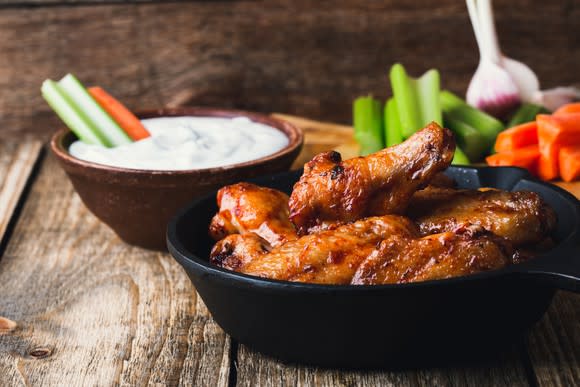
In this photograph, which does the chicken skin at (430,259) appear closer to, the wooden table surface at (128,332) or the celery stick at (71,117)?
the wooden table surface at (128,332)

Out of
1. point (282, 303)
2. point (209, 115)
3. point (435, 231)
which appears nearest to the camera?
point (282, 303)

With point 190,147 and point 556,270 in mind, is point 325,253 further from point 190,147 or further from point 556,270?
point 190,147

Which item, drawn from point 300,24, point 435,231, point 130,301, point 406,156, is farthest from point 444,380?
point 300,24

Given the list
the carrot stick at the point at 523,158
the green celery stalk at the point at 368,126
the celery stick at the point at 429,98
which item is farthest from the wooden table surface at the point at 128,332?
the celery stick at the point at 429,98

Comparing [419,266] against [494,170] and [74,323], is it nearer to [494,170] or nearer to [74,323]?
[494,170]

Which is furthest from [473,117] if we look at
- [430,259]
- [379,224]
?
[430,259]

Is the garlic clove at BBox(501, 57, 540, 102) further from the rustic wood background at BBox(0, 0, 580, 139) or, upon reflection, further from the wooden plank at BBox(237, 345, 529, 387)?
the wooden plank at BBox(237, 345, 529, 387)

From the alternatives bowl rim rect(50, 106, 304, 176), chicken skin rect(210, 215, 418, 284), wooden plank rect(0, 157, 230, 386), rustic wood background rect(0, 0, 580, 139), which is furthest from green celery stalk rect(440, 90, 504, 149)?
chicken skin rect(210, 215, 418, 284)
